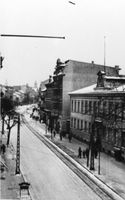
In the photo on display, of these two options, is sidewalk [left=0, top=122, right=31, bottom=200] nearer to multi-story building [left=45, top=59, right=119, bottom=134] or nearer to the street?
the street

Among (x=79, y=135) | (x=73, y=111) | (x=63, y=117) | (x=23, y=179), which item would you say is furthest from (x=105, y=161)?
(x=63, y=117)

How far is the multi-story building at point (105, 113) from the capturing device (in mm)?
37469

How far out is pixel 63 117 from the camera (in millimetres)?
64938

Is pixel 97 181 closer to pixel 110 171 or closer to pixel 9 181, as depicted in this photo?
pixel 110 171

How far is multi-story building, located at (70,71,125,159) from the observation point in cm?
3747

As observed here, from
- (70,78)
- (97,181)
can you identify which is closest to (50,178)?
(97,181)

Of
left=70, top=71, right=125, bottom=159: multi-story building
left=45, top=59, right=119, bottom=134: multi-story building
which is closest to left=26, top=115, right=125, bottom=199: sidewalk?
left=70, top=71, right=125, bottom=159: multi-story building

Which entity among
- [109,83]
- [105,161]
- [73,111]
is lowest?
[105,161]

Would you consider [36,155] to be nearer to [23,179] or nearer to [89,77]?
[23,179]

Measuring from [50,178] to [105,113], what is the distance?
14579 millimetres

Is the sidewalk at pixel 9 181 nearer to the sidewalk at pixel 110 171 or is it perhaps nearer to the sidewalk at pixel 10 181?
the sidewalk at pixel 10 181

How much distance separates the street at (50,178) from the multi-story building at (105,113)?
4.75m

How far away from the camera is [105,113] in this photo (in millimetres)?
40812

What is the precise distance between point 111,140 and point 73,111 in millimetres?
19272
